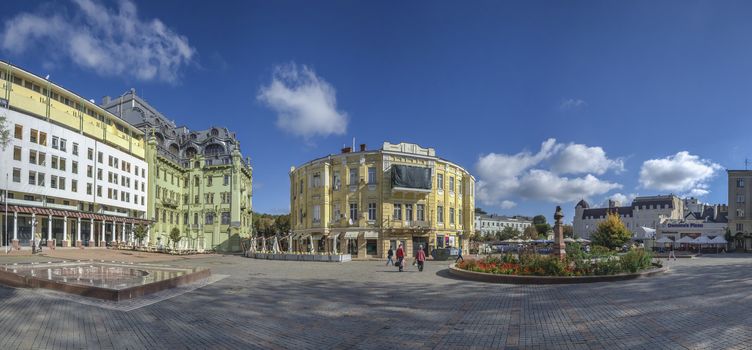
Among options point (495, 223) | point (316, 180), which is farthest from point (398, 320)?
point (495, 223)

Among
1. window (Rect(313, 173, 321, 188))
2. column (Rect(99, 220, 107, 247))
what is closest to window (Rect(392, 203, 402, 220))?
window (Rect(313, 173, 321, 188))

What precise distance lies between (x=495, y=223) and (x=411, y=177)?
12714 cm

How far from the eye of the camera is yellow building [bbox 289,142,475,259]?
45.5 meters

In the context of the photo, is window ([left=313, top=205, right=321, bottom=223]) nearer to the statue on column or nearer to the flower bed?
the statue on column

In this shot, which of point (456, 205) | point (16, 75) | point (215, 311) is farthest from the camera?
point (456, 205)

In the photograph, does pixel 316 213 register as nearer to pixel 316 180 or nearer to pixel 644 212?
pixel 316 180

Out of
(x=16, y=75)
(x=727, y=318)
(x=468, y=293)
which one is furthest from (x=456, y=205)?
(x=16, y=75)

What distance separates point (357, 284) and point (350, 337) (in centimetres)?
977

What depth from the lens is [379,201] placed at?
4578 cm

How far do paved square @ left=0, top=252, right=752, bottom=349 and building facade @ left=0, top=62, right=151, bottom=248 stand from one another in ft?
115

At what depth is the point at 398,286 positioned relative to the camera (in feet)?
58.2

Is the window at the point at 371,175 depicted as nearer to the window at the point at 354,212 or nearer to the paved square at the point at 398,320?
the window at the point at 354,212

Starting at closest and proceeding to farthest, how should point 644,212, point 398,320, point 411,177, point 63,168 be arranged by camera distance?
point 398,320 < point 411,177 < point 63,168 < point 644,212

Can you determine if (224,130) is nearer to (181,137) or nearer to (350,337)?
(181,137)
